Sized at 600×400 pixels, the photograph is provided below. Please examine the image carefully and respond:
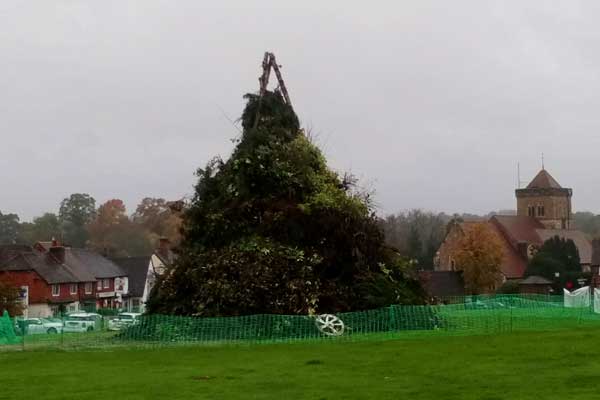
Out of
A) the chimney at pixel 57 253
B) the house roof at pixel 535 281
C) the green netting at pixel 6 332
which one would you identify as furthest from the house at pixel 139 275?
the green netting at pixel 6 332

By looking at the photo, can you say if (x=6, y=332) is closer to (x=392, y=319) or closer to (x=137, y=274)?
(x=392, y=319)

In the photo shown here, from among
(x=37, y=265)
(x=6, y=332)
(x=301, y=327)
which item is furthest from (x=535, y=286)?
(x=6, y=332)

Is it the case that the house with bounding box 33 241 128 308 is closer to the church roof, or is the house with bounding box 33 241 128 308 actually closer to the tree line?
the tree line

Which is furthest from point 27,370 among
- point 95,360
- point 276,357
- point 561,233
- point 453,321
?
point 561,233

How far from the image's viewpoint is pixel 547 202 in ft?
390

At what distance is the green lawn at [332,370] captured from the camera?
1309cm

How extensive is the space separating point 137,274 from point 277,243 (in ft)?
198

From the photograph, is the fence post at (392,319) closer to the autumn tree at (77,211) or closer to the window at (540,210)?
the window at (540,210)

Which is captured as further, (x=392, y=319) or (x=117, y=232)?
(x=117, y=232)

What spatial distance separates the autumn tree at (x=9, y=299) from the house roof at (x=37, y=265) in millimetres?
15869

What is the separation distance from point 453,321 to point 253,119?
10402 mm

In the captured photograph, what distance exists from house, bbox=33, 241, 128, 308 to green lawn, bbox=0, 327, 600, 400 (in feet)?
182

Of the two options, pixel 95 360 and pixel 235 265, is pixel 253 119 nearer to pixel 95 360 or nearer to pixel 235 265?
pixel 235 265

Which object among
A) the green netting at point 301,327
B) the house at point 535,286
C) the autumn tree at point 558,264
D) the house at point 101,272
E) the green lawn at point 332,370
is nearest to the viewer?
the green lawn at point 332,370
